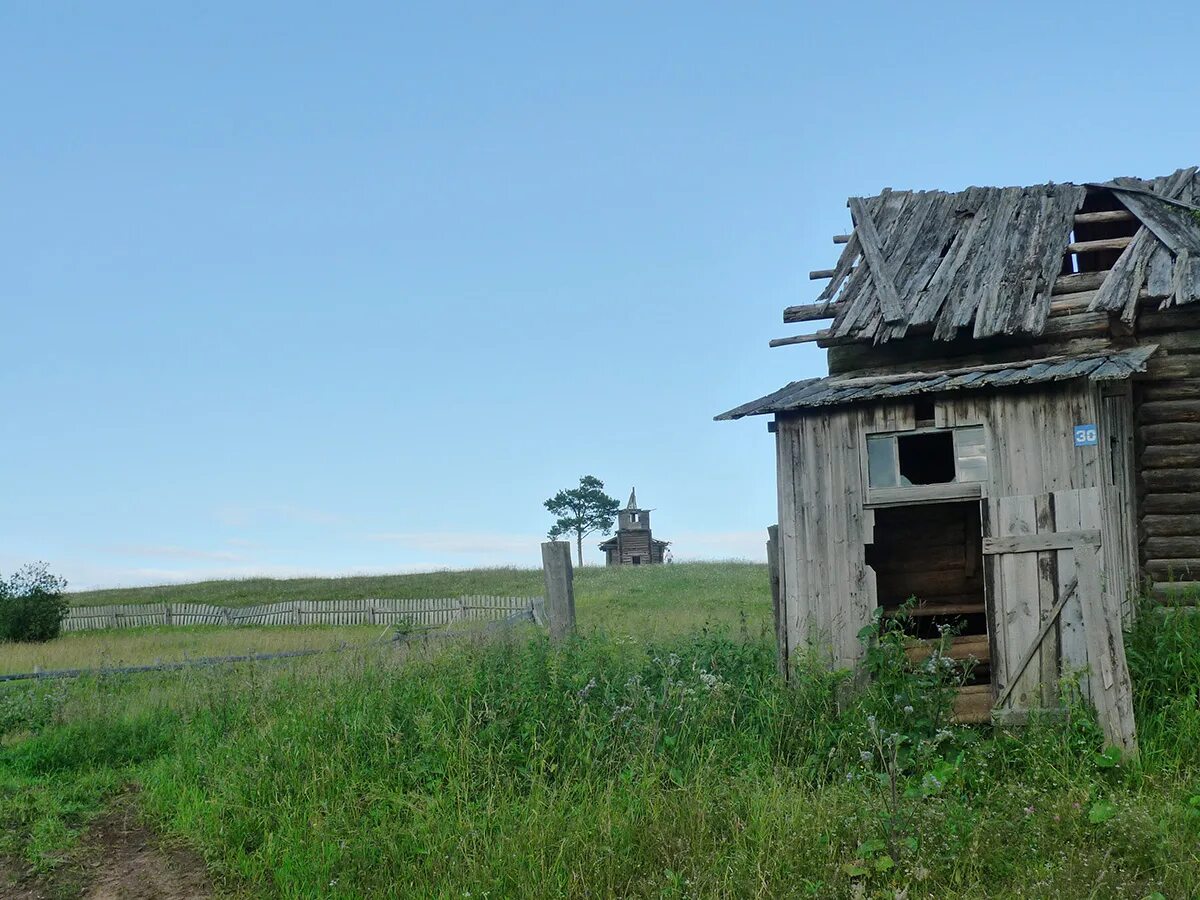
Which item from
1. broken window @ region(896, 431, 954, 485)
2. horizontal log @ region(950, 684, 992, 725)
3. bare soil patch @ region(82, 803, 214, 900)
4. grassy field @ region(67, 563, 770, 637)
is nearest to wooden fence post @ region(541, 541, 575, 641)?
horizontal log @ region(950, 684, 992, 725)

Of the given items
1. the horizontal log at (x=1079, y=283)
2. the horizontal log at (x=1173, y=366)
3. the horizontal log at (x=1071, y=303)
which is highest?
the horizontal log at (x=1079, y=283)

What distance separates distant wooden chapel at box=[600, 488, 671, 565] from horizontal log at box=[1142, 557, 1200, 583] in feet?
132

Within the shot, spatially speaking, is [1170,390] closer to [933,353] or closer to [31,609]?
[933,353]

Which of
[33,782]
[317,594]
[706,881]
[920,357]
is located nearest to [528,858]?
[706,881]

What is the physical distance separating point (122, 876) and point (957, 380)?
861 centimetres

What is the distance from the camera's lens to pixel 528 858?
640 cm

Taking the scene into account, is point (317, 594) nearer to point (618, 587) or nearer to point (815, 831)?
point (618, 587)

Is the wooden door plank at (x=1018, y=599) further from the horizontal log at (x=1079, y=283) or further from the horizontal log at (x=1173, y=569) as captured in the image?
the horizontal log at (x=1079, y=283)

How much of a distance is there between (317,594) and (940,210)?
29411mm

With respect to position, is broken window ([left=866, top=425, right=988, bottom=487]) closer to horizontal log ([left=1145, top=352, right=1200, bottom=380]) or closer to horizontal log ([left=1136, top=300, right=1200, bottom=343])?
horizontal log ([left=1145, top=352, right=1200, bottom=380])

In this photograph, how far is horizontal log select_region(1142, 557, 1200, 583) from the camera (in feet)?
38.7

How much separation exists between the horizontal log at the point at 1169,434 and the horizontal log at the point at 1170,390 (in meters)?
0.33

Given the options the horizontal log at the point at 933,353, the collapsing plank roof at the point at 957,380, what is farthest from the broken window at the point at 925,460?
the collapsing plank roof at the point at 957,380

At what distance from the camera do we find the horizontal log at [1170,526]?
39.0ft
